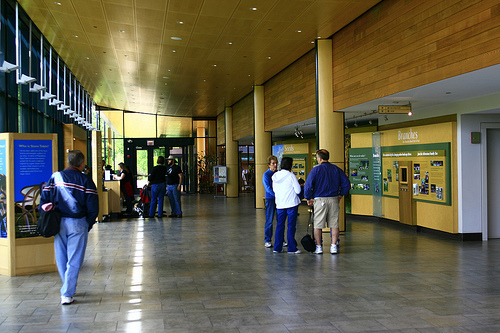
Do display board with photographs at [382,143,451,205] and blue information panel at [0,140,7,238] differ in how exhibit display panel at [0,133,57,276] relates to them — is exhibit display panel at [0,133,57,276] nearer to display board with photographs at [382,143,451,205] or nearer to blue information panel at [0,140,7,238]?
blue information panel at [0,140,7,238]

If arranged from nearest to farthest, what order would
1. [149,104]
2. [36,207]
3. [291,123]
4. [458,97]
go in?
[36,207]
[458,97]
[291,123]
[149,104]

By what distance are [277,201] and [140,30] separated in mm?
4906

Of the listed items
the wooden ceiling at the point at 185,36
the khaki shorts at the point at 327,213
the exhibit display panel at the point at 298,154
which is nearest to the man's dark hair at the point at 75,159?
the khaki shorts at the point at 327,213

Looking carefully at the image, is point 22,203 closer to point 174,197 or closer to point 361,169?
point 174,197

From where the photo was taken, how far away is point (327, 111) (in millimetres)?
9977

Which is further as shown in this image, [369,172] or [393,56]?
[369,172]

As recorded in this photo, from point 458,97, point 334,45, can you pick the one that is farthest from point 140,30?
point 458,97

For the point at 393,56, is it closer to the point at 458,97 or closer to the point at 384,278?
the point at 458,97

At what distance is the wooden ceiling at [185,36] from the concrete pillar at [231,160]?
18.6 ft

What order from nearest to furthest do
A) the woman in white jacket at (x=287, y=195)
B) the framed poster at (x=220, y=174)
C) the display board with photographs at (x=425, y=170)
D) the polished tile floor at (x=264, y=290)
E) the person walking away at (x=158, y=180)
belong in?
the polished tile floor at (x=264, y=290) → the woman in white jacket at (x=287, y=195) → the display board with photographs at (x=425, y=170) → the person walking away at (x=158, y=180) → the framed poster at (x=220, y=174)

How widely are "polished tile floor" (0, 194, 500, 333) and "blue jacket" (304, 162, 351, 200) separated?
0.98m

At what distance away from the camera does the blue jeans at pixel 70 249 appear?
4758 mm

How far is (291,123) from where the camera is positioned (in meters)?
13.1

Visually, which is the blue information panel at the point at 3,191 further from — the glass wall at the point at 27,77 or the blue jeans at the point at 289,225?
the blue jeans at the point at 289,225
